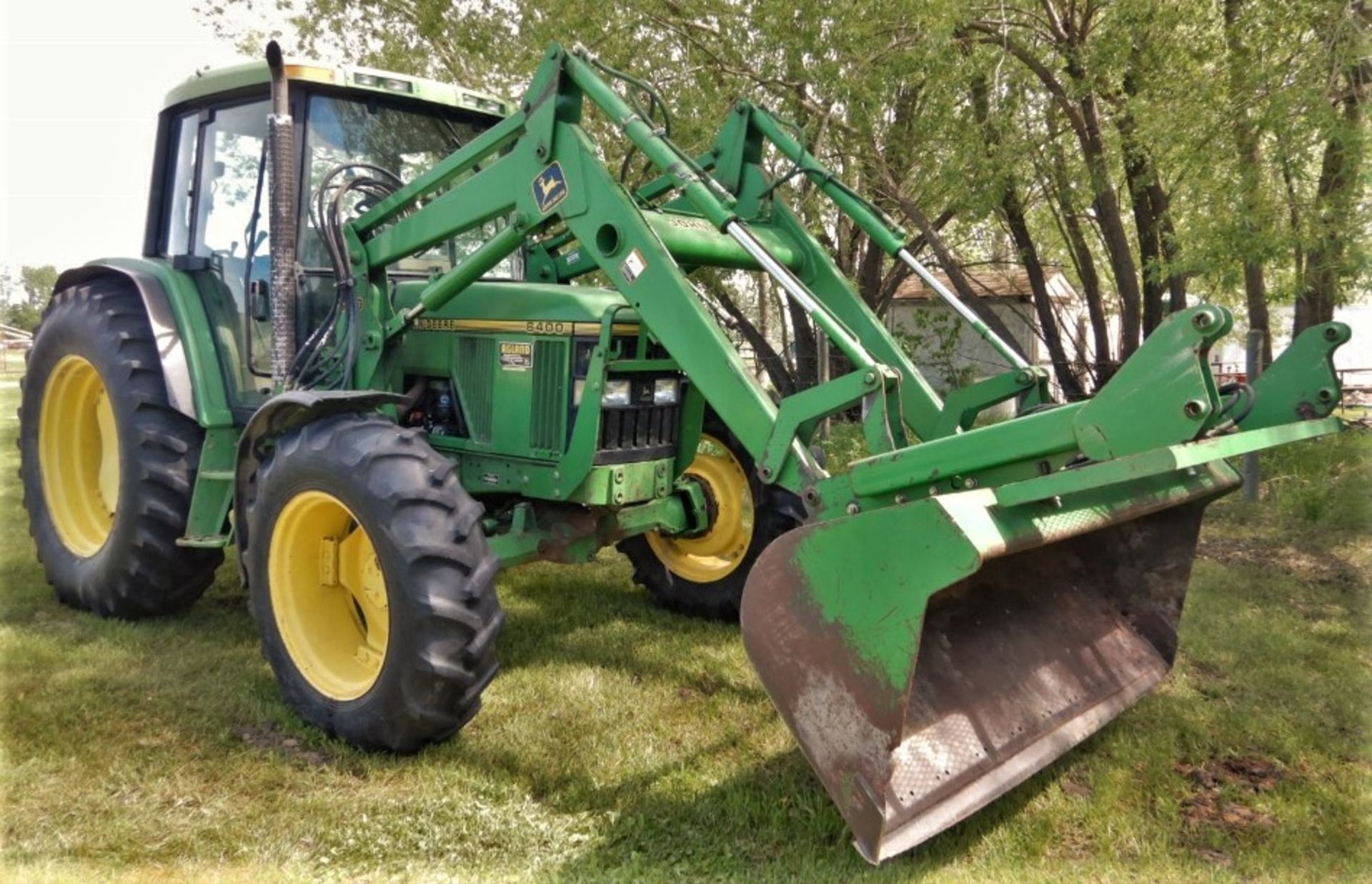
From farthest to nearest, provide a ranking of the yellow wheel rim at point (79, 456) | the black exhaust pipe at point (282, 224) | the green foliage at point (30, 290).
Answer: the green foliage at point (30, 290), the yellow wheel rim at point (79, 456), the black exhaust pipe at point (282, 224)

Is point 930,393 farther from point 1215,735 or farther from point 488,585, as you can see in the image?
point 488,585

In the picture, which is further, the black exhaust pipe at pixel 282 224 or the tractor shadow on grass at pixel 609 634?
the tractor shadow on grass at pixel 609 634

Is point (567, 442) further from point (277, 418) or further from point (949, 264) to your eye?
point (949, 264)

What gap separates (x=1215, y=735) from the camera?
3398 mm

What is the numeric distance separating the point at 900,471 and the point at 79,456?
14.0 feet

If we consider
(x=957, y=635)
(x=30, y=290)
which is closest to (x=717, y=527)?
(x=957, y=635)

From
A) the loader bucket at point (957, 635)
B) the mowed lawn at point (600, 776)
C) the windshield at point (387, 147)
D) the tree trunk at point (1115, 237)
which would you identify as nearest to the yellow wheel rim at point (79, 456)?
the mowed lawn at point (600, 776)

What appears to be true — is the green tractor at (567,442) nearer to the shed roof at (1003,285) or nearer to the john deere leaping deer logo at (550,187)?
the john deere leaping deer logo at (550,187)

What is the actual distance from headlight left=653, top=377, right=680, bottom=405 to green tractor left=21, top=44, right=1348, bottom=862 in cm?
2

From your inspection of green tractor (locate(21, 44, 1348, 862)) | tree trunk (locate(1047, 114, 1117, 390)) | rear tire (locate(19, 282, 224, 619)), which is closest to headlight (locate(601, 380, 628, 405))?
green tractor (locate(21, 44, 1348, 862))

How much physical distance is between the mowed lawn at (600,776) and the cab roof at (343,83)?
2.38m

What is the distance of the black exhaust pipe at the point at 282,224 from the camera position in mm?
3643

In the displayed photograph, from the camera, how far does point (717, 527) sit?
470cm

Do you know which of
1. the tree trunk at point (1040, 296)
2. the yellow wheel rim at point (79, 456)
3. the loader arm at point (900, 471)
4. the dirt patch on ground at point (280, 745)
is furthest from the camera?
the tree trunk at point (1040, 296)
